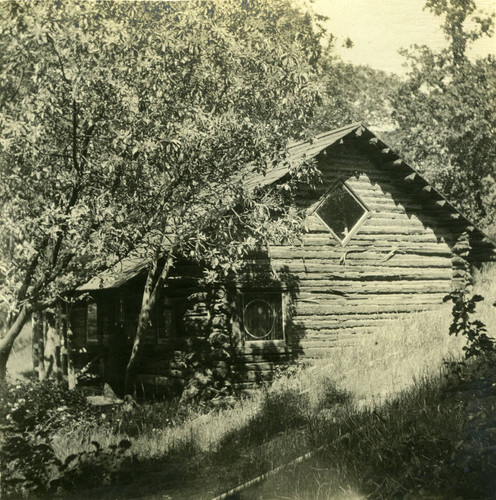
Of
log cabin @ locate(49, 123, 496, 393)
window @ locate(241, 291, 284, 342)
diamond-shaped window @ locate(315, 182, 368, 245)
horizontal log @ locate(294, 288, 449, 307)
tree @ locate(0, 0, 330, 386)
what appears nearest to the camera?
tree @ locate(0, 0, 330, 386)

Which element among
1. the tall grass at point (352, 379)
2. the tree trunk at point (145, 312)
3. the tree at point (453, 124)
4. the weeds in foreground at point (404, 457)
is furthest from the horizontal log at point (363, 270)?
the tree at point (453, 124)

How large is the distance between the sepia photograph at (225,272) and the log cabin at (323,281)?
6cm

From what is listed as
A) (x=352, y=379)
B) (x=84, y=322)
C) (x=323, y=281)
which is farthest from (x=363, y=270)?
(x=84, y=322)

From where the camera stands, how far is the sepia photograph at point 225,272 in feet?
24.4

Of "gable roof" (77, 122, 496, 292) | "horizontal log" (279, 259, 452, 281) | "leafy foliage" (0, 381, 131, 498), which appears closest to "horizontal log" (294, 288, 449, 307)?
"horizontal log" (279, 259, 452, 281)

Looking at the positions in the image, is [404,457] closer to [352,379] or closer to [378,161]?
[352,379]

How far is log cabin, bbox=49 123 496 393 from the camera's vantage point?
14.4m

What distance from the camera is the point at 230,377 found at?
46.1ft

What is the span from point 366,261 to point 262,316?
339 centimetres

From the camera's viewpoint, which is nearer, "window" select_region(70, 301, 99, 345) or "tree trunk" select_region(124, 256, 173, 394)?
"tree trunk" select_region(124, 256, 173, 394)

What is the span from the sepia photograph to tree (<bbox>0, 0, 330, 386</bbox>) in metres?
0.04

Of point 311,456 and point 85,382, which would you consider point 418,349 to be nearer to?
point 311,456

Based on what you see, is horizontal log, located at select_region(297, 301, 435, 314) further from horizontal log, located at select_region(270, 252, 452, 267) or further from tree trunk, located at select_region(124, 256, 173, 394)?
tree trunk, located at select_region(124, 256, 173, 394)

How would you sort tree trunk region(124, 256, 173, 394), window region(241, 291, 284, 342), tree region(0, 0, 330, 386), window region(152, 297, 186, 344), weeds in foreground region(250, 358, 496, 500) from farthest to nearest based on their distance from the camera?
window region(152, 297, 186, 344) → window region(241, 291, 284, 342) → tree trunk region(124, 256, 173, 394) → tree region(0, 0, 330, 386) → weeds in foreground region(250, 358, 496, 500)
